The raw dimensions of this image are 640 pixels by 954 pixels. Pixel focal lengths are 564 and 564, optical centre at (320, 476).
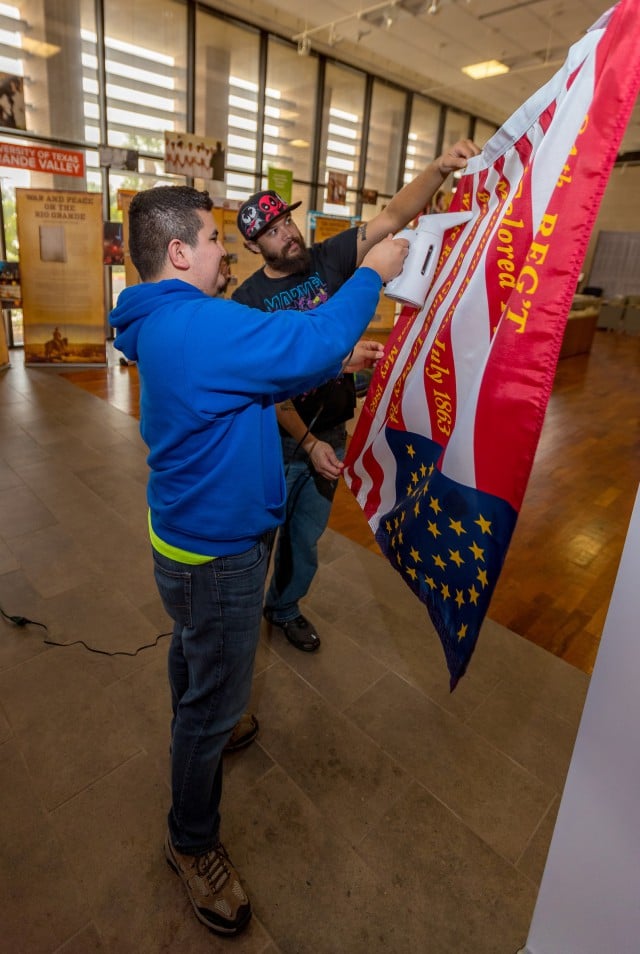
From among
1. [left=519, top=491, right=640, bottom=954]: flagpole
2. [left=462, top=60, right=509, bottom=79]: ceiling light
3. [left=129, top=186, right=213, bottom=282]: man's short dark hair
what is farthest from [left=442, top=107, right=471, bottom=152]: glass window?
[left=519, top=491, right=640, bottom=954]: flagpole

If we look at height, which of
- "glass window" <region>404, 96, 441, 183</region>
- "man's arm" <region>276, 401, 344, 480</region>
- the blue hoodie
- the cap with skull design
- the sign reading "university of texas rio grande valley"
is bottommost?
"man's arm" <region>276, 401, 344, 480</region>

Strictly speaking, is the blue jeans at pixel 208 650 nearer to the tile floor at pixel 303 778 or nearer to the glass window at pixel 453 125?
the tile floor at pixel 303 778

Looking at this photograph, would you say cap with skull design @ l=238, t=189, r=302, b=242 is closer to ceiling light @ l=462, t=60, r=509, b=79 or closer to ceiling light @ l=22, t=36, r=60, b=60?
ceiling light @ l=22, t=36, r=60, b=60

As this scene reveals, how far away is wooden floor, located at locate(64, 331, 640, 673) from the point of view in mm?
2779

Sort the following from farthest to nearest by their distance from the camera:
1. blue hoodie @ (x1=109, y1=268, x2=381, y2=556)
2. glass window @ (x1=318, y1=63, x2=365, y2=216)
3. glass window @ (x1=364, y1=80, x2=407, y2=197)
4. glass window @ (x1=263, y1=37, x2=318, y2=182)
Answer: glass window @ (x1=364, y1=80, x2=407, y2=197)
glass window @ (x1=318, y1=63, x2=365, y2=216)
glass window @ (x1=263, y1=37, x2=318, y2=182)
blue hoodie @ (x1=109, y1=268, x2=381, y2=556)

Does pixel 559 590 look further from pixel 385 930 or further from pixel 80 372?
pixel 80 372

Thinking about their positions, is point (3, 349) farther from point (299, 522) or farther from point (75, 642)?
point (299, 522)

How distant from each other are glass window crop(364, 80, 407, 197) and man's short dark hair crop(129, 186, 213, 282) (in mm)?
11303

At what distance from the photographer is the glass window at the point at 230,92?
26.8ft

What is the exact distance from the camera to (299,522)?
220cm

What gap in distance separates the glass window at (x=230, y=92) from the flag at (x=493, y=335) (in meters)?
8.73

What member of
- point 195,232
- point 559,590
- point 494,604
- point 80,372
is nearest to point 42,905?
point 195,232

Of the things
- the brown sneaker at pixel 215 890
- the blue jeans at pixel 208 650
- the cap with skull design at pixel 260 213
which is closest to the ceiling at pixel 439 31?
the cap with skull design at pixel 260 213

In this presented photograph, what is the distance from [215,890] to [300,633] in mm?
1059
